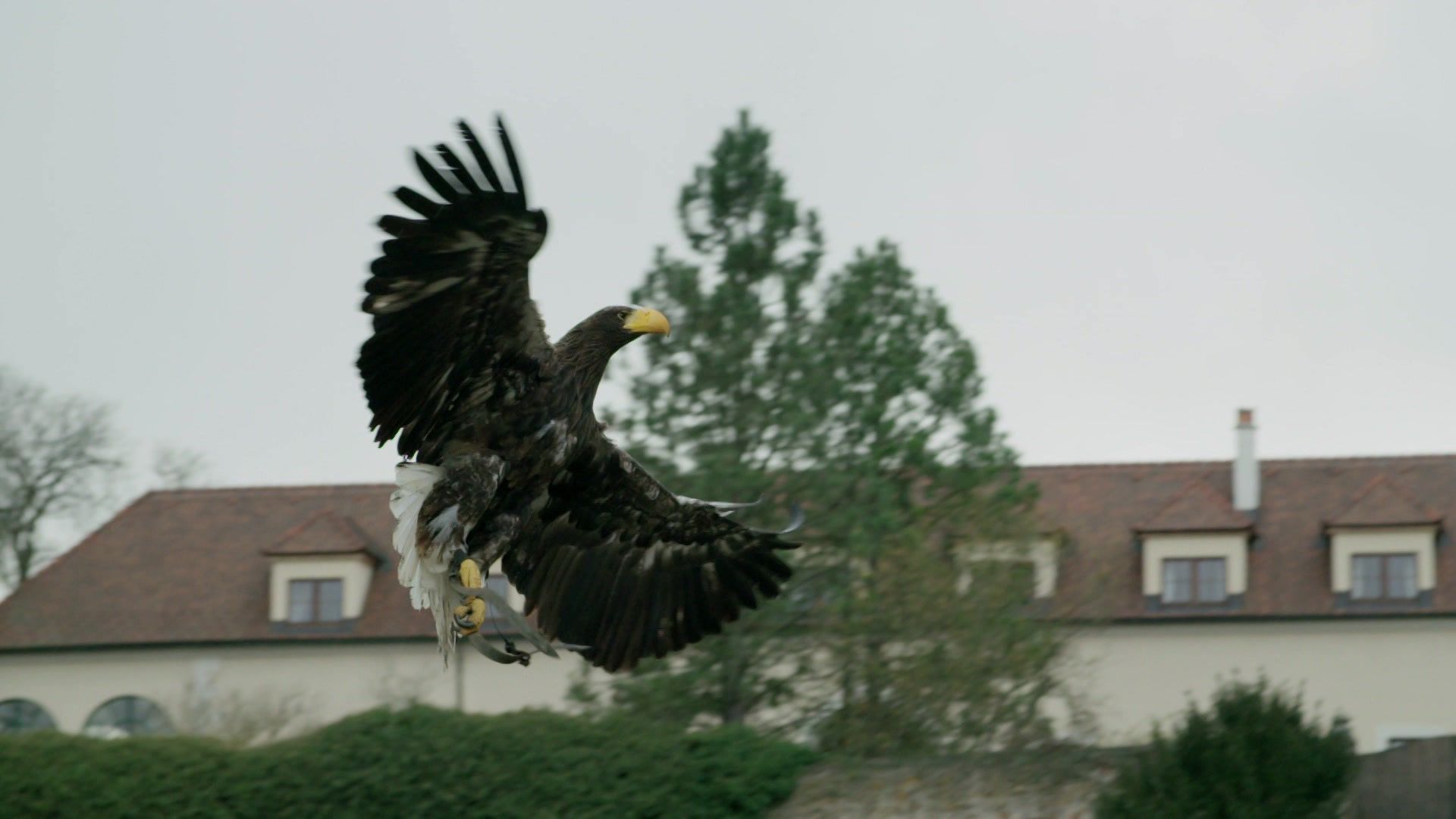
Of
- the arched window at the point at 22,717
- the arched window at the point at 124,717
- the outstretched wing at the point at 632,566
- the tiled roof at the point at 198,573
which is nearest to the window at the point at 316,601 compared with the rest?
the tiled roof at the point at 198,573

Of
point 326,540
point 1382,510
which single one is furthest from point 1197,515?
point 326,540

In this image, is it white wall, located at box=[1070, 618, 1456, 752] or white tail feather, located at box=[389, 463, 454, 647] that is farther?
white wall, located at box=[1070, 618, 1456, 752]

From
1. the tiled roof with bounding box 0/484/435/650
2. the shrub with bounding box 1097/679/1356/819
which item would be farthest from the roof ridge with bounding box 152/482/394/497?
the shrub with bounding box 1097/679/1356/819

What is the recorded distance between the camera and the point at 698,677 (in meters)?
22.2

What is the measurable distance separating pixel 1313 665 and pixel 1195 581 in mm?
2190

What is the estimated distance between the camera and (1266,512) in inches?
1266

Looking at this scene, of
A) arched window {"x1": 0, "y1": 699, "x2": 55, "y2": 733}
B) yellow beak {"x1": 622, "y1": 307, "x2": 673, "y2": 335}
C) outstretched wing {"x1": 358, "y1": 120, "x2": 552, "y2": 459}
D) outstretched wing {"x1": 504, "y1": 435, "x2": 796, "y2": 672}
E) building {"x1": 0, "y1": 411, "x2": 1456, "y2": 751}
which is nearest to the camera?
outstretched wing {"x1": 358, "y1": 120, "x2": 552, "y2": 459}

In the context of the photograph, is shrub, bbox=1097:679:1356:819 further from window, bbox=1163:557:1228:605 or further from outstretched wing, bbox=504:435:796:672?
window, bbox=1163:557:1228:605

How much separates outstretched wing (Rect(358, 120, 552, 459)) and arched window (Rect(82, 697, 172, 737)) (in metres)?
23.3

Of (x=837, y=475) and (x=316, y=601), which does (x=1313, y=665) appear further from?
(x=316, y=601)

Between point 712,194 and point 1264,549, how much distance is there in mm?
11819

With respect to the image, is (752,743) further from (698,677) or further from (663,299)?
(663,299)

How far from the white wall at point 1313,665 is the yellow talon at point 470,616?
21080 mm

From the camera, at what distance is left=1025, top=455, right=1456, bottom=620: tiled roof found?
99.4 ft
